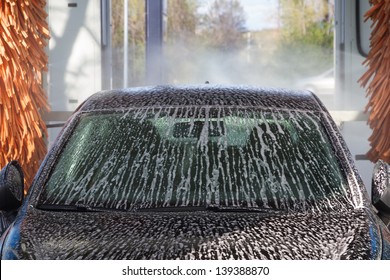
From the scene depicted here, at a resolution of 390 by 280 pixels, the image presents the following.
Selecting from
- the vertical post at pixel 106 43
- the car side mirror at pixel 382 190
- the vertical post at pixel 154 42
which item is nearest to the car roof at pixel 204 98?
the car side mirror at pixel 382 190

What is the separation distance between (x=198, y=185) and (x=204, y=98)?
1.81 feet

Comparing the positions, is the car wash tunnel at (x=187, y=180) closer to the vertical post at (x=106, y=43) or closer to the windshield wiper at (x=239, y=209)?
the windshield wiper at (x=239, y=209)

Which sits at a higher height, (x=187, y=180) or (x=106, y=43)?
(x=106, y=43)

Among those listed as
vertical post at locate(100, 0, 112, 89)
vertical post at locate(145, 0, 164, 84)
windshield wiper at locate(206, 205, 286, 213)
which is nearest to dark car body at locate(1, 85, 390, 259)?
windshield wiper at locate(206, 205, 286, 213)

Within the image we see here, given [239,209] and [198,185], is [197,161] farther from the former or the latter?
[239,209]

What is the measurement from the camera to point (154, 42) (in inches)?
357

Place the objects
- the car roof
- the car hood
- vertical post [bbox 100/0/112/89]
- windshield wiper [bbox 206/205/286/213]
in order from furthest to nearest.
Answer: vertical post [bbox 100/0/112/89] < the car roof < windshield wiper [bbox 206/205/286/213] < the car hood

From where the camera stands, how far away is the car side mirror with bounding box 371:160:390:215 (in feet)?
11.7

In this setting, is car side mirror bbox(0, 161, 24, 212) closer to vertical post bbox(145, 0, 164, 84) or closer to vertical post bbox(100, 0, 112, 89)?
vertical post bbox(100, 0, 112, 89)

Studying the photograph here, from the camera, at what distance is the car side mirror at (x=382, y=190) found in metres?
3.57

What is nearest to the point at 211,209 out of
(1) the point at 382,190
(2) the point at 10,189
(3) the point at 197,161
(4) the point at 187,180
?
(4) the point at 187,180

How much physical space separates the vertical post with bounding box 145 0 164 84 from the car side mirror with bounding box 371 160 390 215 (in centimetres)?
548
